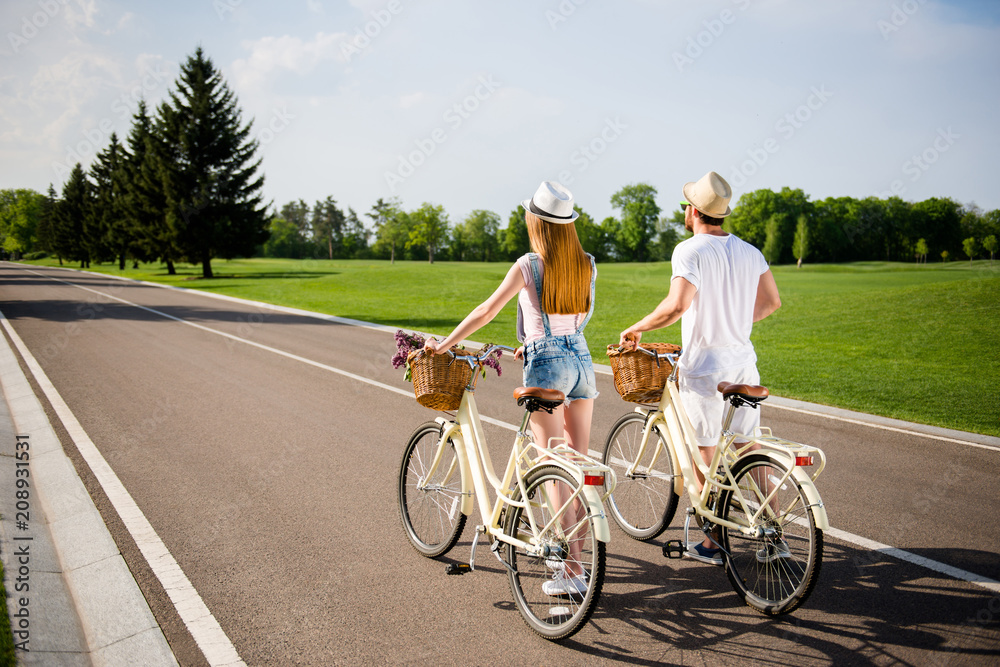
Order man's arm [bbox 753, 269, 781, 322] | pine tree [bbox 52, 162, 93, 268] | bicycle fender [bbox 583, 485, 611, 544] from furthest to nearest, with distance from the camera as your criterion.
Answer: pine tree [bbox 52, 162, 93, 268] < man's arm [bbox 753, 269, 781, 322] < bicycle fender [bbox 583, 485, 611, 544]

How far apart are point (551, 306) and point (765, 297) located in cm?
→ 151

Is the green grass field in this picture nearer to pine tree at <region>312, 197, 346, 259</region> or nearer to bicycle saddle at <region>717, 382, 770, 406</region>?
bicycle saddle at <region>717, 382, 770, 406</region>

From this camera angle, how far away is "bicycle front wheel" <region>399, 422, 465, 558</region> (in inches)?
161

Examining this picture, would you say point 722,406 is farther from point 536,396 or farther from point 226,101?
point 226,101

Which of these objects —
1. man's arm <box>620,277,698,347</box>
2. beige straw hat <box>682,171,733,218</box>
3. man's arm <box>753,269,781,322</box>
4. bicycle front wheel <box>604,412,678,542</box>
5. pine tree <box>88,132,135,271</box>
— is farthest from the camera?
pine tree <box>88,132,135,271</box>

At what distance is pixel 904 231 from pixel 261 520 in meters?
72.3

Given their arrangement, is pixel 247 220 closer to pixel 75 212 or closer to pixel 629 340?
pixel 75 212

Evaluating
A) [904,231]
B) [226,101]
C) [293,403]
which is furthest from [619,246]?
[293,403]

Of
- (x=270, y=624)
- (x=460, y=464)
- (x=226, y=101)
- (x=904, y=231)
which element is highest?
(x=226, y=101)

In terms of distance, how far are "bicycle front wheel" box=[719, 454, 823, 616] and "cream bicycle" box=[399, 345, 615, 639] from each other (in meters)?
0.86

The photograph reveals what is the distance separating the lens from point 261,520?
4746 millimetres

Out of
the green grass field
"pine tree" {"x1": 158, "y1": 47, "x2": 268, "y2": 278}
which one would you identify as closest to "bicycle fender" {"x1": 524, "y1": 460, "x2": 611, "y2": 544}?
the green grass field

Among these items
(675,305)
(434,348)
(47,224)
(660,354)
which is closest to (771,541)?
(660,354)

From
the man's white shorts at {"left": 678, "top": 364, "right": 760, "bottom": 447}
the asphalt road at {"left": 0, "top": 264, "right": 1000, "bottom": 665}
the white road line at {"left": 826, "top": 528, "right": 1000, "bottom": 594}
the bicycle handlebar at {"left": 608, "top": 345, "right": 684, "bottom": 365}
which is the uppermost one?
the bicycle handlebar at {"left": 608, "top": 345, "right": 684, "bottom": 365}
